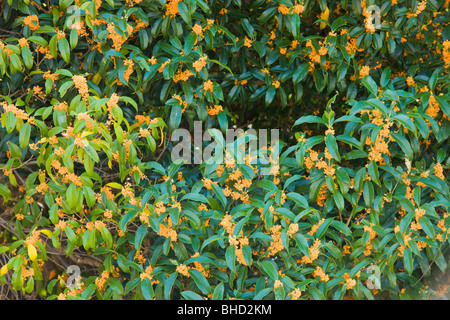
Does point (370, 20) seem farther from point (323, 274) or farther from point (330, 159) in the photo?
point (323, 274)

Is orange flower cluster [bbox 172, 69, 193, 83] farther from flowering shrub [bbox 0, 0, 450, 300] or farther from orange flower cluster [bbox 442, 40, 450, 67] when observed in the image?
orange flower cluster [bbox 442, 40, 450, 67]

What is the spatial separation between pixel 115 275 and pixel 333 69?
1323mm

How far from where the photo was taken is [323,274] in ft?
5.81

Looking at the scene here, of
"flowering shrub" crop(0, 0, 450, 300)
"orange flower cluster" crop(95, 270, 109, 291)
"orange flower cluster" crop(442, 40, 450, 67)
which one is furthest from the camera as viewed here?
"orange flower cluster" crop(442, 40, 450, 67)

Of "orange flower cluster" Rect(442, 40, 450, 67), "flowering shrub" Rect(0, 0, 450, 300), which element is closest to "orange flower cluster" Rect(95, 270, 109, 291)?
"flowering shrub" Rect(0, 0, 450, 300)

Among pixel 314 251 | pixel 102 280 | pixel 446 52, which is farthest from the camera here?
pixel 446 52

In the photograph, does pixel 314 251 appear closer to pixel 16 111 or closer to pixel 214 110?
pixel 214 110

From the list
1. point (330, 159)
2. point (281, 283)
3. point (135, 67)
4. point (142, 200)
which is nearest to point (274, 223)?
point (281, 283)

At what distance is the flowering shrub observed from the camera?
1729 millimetres

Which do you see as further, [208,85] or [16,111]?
[208,85]

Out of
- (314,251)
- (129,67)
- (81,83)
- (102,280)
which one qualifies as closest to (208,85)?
(129,67)

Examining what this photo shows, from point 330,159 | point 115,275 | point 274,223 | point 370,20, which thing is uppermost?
point 370,20

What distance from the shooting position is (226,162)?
177 centimetres

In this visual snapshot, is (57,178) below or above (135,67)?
below
